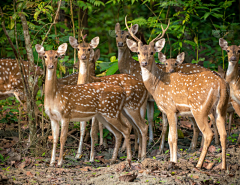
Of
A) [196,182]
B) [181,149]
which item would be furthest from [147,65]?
[196,182]

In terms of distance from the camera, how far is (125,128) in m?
6.65

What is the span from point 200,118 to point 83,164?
2308 mm

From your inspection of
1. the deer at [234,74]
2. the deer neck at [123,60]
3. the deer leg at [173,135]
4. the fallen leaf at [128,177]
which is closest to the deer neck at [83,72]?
the deer neck at [123,60]

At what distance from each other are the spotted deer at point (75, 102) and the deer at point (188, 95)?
758 millimetres

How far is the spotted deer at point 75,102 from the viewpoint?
20.4 ft

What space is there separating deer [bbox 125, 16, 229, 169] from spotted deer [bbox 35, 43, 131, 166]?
0.76 metres

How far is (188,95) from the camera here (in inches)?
229

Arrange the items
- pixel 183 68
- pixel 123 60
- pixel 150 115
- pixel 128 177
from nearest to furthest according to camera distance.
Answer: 1. pixel 128 177
2. pixel 183 68
3. pixel 150 115
4. pixel 123 60

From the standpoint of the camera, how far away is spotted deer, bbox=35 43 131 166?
244 inches

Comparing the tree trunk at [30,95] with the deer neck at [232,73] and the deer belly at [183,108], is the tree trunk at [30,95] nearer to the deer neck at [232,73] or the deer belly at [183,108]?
the deer belly at [183,108]

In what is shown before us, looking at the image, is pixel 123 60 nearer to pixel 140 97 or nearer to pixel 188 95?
pixel 140 97

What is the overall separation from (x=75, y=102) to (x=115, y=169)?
4.99ft

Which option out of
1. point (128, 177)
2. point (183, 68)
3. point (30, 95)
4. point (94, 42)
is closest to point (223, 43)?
point (183, 68)

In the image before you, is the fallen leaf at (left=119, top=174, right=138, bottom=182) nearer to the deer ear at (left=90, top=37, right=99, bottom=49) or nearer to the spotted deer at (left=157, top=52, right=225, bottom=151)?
the spotted deer at (left=157, top=52, right=225, bottom=151)
